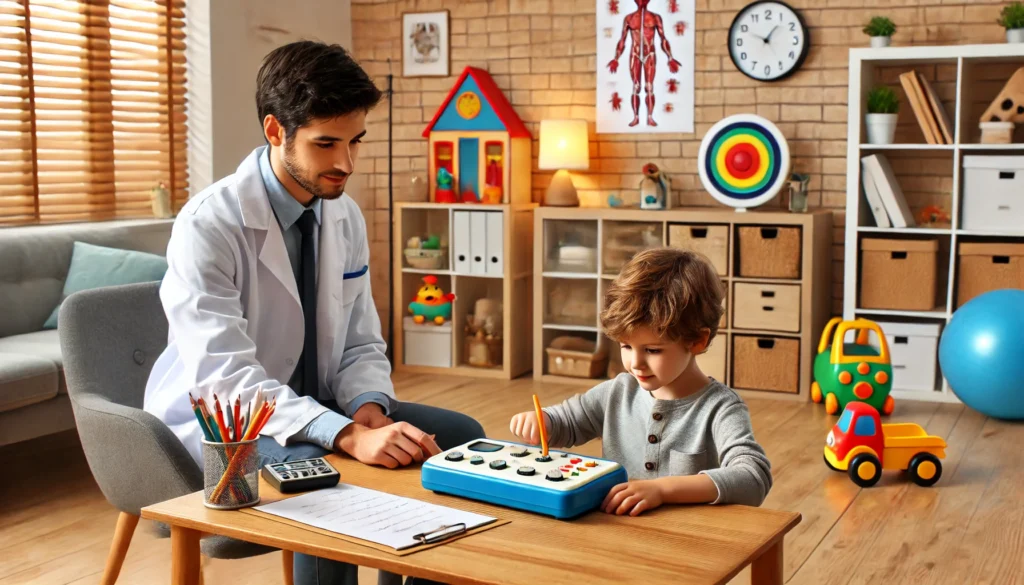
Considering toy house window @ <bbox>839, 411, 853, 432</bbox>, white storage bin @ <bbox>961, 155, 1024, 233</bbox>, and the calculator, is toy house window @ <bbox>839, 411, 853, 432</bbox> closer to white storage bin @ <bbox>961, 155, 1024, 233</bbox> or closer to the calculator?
white storage bin @ <bbox>961, 155, 1024, 233</bbox>

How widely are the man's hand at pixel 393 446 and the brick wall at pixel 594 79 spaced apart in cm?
373

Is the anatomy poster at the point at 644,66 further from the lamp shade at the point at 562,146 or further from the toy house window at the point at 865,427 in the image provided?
the toy house window at the point at 865,427

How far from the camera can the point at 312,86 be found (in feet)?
6.26

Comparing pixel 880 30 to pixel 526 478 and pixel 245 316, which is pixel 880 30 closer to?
pixel 245 316

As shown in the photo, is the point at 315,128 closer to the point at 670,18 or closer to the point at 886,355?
the point at 886,355

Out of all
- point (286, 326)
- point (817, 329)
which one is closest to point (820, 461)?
point (817, 329)

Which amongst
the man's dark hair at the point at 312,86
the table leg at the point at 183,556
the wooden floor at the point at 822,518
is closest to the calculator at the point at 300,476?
the table leg at the point at 183,556

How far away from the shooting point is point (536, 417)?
1.65 meters

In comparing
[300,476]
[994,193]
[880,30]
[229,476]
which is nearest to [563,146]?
[880,30]

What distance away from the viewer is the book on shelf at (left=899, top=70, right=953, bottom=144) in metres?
4.55

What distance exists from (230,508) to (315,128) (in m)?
0.79

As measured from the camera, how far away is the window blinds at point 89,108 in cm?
424

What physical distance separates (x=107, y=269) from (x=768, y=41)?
2.98 m

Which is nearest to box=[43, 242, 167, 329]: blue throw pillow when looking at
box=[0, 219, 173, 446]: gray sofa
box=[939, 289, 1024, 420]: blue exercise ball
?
box=[0, 219, 173, 446]: gray sofa
